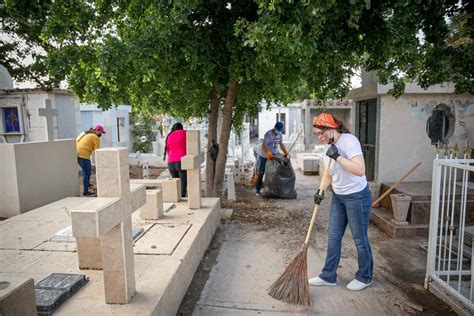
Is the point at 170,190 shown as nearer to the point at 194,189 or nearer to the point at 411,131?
the point at 194,189

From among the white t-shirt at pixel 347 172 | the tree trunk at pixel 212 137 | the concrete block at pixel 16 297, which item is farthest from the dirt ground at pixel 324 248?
the concrete block at pixel 16 297

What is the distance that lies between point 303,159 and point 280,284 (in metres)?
7.88

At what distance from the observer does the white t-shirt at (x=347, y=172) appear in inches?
118

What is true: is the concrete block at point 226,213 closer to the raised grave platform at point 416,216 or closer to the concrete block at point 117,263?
the raised grave platform at point 416,216

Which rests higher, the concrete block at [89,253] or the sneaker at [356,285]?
the concrete block at [89,253]

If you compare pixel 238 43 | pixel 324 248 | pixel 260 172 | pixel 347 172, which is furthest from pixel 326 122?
pixel 260 172

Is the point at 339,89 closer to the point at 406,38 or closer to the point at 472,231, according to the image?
the point at 406,38

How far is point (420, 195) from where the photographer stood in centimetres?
499

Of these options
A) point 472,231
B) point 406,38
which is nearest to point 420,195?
point 472,231

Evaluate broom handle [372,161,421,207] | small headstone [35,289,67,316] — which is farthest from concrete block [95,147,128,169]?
broom handle [372,161,421,207]

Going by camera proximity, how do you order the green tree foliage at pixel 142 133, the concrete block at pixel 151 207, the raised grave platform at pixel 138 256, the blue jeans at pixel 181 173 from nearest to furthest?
1. the raised grave platform at pixel 138 256
2. the concrete block at pixel 151 207
3. the blue jeans at pixel 181 173
4. the green tree foliage at pixel 142 133

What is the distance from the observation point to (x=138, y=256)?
305cm

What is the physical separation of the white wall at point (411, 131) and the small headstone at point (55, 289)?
5134 millimetres

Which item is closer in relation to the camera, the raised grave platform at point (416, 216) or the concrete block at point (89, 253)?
the concrete block at point (89, 253)
